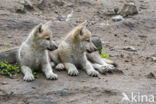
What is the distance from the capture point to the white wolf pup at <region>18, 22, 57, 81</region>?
243 inches

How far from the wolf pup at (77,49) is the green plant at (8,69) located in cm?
142

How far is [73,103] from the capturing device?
520 cm

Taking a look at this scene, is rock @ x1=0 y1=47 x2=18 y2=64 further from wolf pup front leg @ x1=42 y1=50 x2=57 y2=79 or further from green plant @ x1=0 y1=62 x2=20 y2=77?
wolf pup front leg @ x1=42 y1=50 x2=57 y2=79

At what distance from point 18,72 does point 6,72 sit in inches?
12.9

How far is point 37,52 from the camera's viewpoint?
6.41 m

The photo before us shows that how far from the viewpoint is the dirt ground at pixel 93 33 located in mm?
5453

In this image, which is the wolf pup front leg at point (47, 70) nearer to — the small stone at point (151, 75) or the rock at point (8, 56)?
the rock at point (8, 56)

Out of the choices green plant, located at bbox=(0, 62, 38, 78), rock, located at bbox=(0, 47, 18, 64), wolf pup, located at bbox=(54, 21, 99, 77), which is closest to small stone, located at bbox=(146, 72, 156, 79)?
wolf pup, located at bbox=(54, 21, 99, 77)

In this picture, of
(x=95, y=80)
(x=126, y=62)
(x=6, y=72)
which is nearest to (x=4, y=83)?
(x=6, y=72)

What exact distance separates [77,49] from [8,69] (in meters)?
2.04

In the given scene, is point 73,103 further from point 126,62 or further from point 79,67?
point 126,62

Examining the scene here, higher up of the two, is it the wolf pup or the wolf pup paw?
the wolf pup

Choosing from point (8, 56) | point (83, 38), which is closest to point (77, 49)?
point (83, 38)

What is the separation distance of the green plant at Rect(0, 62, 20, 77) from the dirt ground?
0.62 ft
